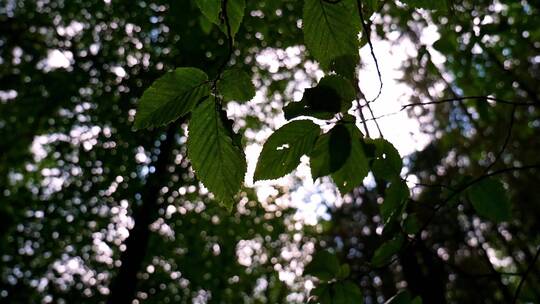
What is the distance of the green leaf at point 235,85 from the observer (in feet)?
2.83

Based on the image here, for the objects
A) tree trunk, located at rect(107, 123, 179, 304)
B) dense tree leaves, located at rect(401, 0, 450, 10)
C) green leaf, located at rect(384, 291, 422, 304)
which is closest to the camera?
dense tree leaves, located at rect(401, 0, 450, 10)

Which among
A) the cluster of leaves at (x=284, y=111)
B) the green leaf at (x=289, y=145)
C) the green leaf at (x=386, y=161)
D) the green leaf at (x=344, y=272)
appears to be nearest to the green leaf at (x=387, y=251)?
the green leaf at (x=344, y=272)

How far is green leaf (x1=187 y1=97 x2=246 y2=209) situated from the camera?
2.63ft

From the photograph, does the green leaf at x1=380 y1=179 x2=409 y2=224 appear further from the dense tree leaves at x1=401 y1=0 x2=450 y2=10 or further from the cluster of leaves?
the dense tree leaves at x1=401 y1=0 x2=450 y2=10

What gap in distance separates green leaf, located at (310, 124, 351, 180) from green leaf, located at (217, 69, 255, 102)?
0.20 meters

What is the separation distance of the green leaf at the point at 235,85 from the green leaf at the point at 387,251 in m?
0.66

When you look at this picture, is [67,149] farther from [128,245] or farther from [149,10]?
[149,10]

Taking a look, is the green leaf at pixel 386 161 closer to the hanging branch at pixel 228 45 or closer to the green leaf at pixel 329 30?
the green leaf at pixel 329 30

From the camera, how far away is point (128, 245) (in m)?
8.27

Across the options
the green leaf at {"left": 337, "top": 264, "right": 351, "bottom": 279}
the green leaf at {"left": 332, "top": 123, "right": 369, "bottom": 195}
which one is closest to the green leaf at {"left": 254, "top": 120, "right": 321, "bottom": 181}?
the green leaf at {"left": 332, "top": 123, "right": 369, "bottom": 195}

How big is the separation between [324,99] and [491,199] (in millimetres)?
709

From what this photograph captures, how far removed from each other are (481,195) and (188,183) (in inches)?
338

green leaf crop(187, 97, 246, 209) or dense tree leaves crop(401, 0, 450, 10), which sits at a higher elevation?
dense tree leaves crop(401, 0, 450, 10)

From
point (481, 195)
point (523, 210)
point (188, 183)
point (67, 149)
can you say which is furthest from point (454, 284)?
point (481, 195)
